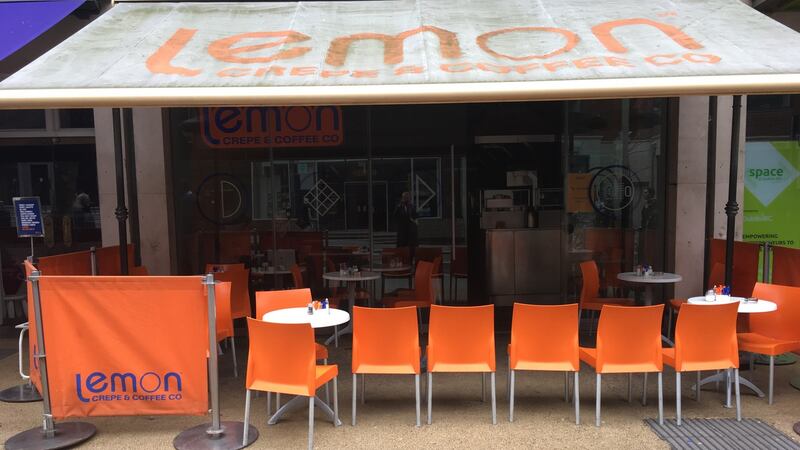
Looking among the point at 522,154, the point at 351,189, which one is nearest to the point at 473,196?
the point at 522,154

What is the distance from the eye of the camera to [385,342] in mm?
4414

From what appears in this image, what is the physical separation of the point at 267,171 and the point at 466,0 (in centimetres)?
353

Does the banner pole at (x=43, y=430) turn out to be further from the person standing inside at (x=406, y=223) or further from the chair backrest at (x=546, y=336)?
the person standing inside at (x=406, y=223)

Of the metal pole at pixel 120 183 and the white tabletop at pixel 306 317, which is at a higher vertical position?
the metal pole at pixel 120 183

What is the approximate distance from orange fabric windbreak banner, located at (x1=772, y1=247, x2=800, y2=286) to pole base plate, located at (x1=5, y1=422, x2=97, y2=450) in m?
6.66

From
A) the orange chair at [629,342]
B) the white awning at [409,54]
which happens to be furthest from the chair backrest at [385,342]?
the white awning at [409,54]

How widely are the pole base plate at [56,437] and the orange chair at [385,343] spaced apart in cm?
202

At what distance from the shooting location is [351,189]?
813 centimetres

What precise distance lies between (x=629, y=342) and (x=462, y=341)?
127cm

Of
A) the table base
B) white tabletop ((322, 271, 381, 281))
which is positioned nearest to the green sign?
white tabletop ((322, 271, 381, 281))

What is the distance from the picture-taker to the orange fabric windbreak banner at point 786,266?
230 inches

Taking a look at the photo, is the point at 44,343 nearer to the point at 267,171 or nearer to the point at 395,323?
the point at 395,323

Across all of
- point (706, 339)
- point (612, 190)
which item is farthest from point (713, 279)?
point (706, 339)

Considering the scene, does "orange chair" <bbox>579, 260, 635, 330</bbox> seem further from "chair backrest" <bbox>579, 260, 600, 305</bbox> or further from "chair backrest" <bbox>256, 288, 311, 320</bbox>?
"chair backrest" <bbox>256, 288, 311, 320</bbox>
